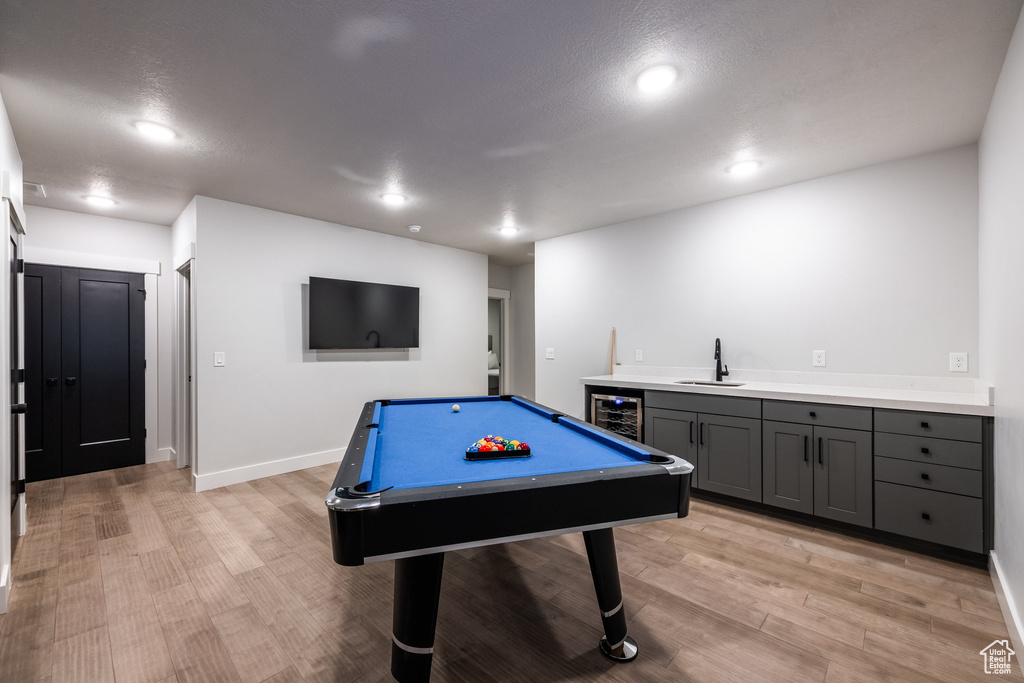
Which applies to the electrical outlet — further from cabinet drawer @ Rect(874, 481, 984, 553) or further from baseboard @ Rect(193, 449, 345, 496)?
baseboard @ Rect(193, 449, 345, 496)

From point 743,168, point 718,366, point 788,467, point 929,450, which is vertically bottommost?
point 788,467

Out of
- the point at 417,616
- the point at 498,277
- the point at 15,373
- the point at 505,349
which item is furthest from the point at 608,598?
the point at 498,277

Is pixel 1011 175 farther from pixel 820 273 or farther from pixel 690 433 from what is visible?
pixel 690 433

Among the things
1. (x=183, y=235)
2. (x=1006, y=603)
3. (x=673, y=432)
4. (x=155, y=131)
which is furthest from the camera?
(x=183, y=235)

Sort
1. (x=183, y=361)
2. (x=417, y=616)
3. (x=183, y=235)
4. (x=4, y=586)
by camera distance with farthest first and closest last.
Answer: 1. (x=183, y=361)
2. (x=183, y=235)
3. (x=4, y=586)
4. (x=417, y=616)

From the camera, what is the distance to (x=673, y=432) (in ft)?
11.0

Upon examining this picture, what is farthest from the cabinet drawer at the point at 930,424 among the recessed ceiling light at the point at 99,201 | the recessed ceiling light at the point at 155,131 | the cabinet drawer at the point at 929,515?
the recessed ceiling light at the point at 99,201

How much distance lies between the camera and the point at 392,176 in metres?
3.15

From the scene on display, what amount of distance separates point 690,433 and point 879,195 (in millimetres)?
2068

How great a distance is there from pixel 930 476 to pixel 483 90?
3138mm

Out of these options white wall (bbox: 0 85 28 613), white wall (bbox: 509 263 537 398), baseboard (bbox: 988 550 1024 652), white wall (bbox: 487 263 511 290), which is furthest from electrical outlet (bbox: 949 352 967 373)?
white wall (bbox: 487 263 511 290)

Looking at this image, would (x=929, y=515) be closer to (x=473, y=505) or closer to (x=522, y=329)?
(x=473, y=505)

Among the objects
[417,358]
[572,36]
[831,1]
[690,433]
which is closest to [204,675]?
[572,36]

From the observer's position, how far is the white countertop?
2295 mm
